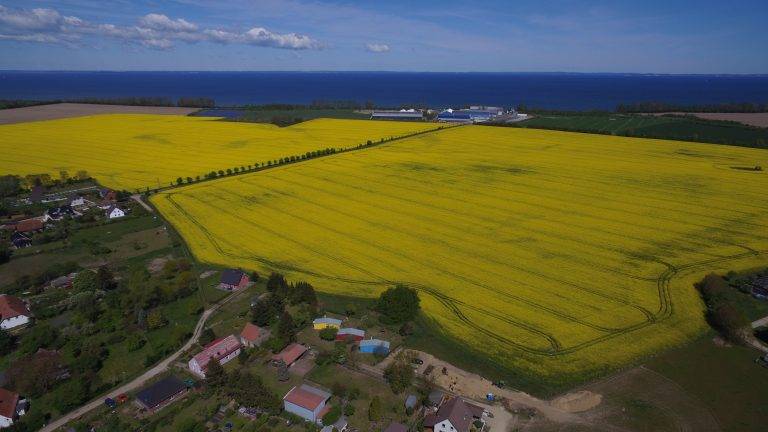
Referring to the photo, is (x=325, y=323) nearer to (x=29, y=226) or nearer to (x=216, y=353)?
(x=216, y=353)

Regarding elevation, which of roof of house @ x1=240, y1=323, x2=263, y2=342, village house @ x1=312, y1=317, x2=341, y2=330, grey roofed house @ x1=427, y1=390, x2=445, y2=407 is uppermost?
village house @ x1=312, y1=317, x2=341, y2=330

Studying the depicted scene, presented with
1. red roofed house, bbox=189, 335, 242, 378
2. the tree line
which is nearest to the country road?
red roofed house, bbox=189, 335, 242, 378

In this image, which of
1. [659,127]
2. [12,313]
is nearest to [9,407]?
[12,313]

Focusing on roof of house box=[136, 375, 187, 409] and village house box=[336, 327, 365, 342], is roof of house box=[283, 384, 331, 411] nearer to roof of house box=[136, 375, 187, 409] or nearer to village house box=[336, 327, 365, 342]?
village house box=[336, 327, 365, 342]

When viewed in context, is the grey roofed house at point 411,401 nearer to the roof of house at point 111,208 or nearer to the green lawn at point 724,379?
the green lawn at point 724,379

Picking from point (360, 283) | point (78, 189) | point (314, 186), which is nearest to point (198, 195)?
point (314, 186)
